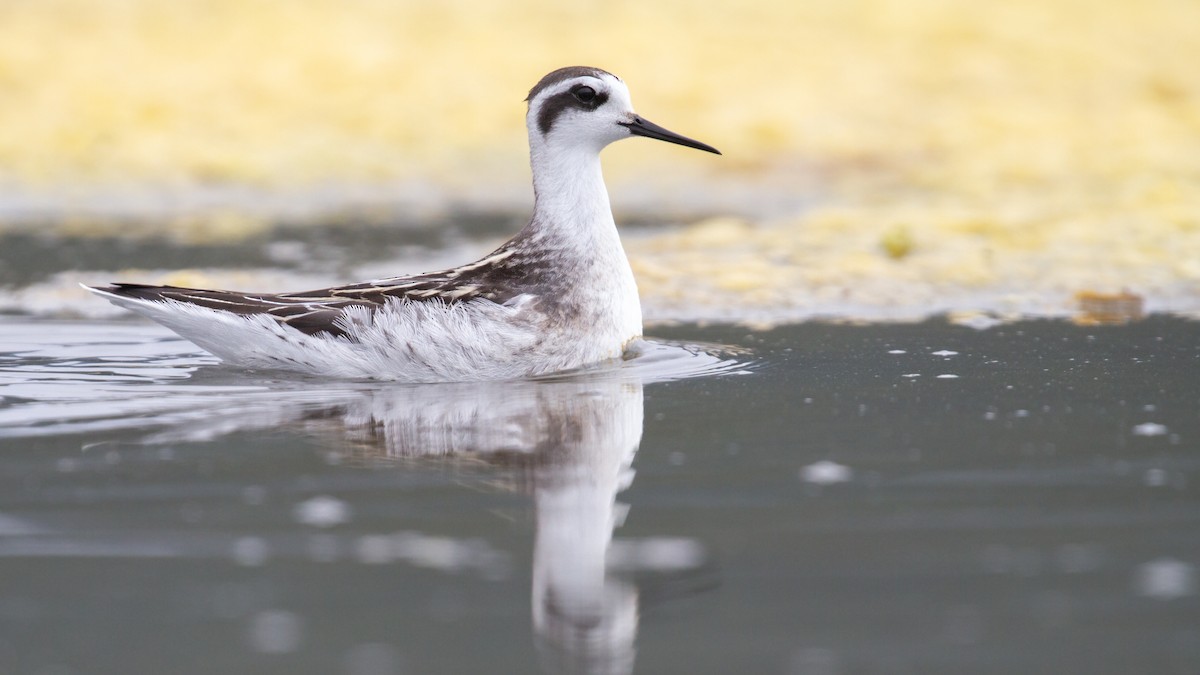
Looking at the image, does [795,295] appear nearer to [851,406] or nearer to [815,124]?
[851,406]

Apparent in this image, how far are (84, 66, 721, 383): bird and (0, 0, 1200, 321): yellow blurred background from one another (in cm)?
587

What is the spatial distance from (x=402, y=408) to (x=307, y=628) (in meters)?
2.52

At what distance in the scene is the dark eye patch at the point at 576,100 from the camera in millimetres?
7156

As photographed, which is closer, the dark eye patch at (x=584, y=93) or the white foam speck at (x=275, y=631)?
the white foam speck at (x=275, y=631)

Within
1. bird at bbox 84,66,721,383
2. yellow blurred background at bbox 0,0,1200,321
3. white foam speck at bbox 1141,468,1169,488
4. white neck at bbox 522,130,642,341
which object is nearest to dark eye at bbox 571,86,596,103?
white neck at bbox 522,130,642,341

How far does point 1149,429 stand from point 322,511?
274 cm

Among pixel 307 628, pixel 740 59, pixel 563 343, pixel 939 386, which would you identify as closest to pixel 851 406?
pixel 939 386

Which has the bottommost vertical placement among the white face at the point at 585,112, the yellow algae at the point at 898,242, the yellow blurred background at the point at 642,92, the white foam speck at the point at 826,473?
the white foam speck at the point at 826,473

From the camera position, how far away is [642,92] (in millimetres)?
15070

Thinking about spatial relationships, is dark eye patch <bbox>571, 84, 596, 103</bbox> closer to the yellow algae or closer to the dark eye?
the dark eye

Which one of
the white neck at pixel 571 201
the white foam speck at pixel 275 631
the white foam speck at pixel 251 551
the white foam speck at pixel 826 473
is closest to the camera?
the white foam speck at pixel 275 631

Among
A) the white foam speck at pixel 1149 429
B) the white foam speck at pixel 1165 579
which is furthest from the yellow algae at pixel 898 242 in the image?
the white foam speck at pixel 1165 579

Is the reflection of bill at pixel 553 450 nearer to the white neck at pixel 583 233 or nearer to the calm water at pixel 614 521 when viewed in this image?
the calm water at pixel 614 521

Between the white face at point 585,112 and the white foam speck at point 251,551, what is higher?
the white face at point 585,112
